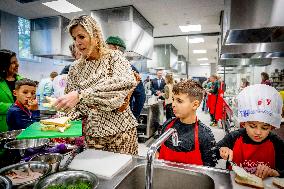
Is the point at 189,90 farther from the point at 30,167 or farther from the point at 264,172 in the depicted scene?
the point at 30,167

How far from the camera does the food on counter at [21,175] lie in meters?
0.95

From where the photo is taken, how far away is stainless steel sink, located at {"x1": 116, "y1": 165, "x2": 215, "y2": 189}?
1.14 m

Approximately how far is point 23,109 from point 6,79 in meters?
0.88

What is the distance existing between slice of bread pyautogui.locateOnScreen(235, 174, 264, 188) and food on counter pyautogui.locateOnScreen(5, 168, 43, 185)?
93 cm

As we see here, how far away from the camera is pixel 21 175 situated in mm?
1021

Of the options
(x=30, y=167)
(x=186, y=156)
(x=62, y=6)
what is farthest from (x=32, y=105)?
(x=62, y=6)

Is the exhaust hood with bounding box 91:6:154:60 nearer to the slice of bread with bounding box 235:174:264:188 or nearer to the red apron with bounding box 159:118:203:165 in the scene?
the red apron with bounding box 159:118:203:165

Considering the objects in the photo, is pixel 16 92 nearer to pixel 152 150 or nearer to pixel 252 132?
pixel 152 150

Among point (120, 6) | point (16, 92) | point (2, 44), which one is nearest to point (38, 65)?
point (2, 44)

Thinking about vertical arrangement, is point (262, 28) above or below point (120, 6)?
below

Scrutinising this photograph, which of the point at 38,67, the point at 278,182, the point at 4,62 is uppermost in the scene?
the point at 38,67

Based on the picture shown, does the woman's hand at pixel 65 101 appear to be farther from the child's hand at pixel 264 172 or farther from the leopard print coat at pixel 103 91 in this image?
the child's hand at pixel 264 172

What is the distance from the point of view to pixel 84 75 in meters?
1.45

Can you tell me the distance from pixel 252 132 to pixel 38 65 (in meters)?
6.74
